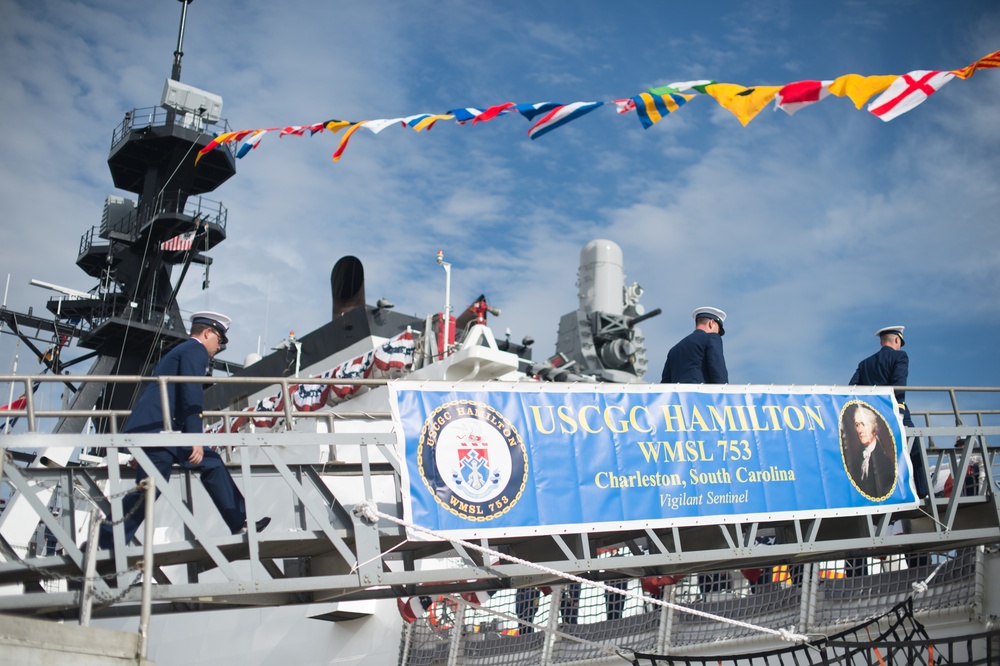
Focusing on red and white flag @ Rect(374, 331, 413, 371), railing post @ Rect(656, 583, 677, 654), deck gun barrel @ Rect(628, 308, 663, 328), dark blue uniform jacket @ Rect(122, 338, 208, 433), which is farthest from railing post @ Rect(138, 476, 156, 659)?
deck gun barrel @ Rect(628, 308, 663, 328)

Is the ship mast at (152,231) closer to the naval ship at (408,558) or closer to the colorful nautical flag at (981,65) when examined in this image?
the naval ship at (408,558)

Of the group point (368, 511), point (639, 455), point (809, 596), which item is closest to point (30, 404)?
point (368, 511)

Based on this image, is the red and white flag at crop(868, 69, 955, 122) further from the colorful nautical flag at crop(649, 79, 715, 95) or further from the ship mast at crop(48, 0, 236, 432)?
the ship mast at crop(48, 0, 236, 432)

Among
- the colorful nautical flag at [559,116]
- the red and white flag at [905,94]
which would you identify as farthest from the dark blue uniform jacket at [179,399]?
the red and white flag at [905,94]

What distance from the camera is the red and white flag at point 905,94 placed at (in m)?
10.4

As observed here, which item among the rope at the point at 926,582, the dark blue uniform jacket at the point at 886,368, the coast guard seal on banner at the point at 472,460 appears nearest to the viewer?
the coast guard seal on banner at the point at 472,460

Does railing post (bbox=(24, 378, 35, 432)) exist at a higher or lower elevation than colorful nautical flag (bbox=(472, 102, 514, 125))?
lower

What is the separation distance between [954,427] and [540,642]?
5.86 m

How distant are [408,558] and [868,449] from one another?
14.2ft

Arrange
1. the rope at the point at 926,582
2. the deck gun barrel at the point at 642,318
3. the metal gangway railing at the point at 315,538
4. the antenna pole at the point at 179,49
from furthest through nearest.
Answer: the antenna pole at the point at 179,49 < the deck gun barrel at the point at 642,318 < the rope at the point at 926,582 < the metal gangway railing at the point at 315,538

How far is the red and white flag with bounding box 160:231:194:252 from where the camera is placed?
2480cm

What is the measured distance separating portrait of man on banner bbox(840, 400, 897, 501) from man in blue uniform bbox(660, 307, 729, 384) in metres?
1.21

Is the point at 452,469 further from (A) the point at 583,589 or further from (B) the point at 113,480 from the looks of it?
(A) the point at 583,589

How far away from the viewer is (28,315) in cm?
2898
